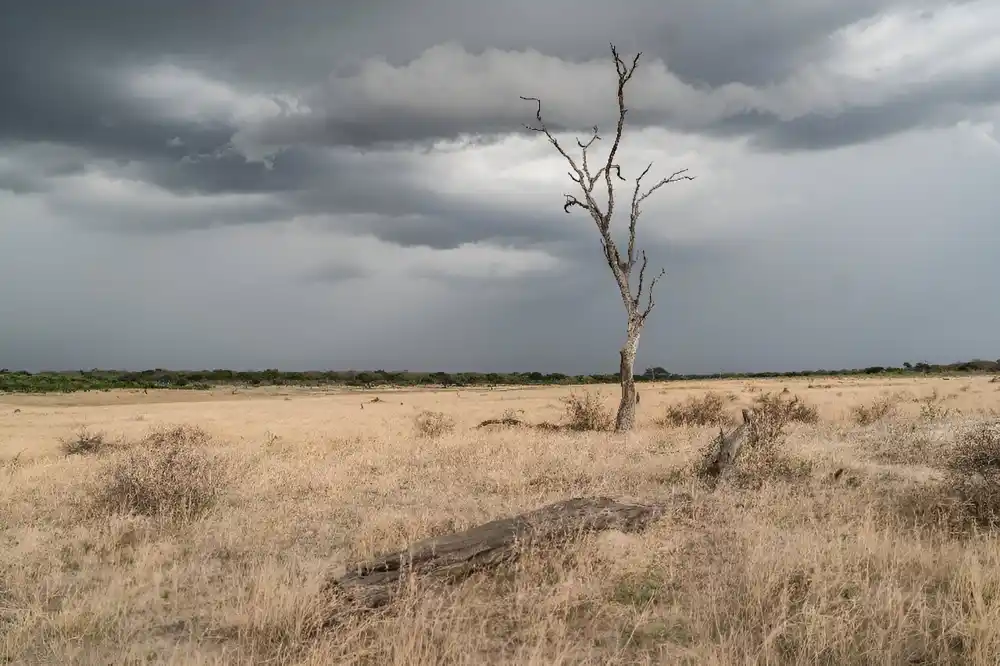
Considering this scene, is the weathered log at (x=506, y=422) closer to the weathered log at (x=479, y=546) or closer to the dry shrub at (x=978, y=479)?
the dry shrub at (x=978, y=479)

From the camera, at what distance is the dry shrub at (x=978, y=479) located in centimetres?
723

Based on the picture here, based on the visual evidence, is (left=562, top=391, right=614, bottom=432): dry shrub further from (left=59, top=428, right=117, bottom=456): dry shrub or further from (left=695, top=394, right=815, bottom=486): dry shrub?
(left=59, top=428, right=117, bottom=456): dry shrub

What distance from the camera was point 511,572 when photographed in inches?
229

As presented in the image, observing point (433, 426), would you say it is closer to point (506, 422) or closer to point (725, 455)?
point (506, 422)

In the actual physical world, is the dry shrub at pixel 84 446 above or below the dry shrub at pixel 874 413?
below

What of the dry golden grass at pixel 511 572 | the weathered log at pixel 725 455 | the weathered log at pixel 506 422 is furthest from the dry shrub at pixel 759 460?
the weathered log at pixel 506 422

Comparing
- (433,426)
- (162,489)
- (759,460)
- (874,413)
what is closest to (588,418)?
(433,426)

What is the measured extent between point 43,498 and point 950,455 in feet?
41.1

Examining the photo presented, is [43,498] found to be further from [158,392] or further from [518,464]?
[158,392]

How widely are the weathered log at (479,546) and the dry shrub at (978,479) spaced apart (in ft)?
11.1

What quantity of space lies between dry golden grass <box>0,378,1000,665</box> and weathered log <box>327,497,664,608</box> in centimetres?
16

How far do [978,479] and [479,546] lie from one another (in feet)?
19.4

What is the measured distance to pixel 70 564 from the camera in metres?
6.44

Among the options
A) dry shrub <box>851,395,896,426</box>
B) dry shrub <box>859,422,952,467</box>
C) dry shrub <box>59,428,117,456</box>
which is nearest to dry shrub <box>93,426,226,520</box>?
dry shrub <box>59,428,117,456</box>
